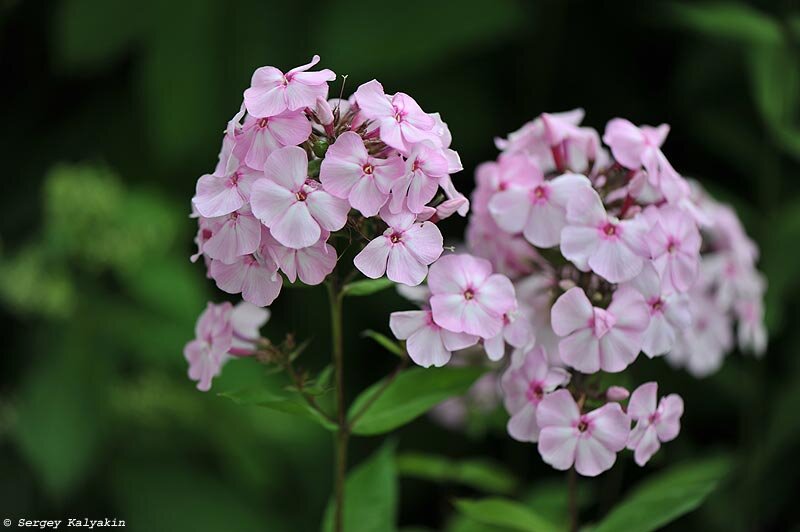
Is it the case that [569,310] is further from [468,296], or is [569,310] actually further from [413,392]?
[413,392]

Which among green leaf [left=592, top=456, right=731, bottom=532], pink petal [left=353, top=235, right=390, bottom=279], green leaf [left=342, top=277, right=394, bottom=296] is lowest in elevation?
green leaf [left=592, top=456, right=731, bottom=532]

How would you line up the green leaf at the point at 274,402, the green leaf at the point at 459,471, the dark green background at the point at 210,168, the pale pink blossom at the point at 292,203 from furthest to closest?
1. the dark green background at the point at 210,168
2. the green leaf at the point at 459,471
3. the green leaf at the point at 274,402
4. the pale pink blossom at the point at 292,203

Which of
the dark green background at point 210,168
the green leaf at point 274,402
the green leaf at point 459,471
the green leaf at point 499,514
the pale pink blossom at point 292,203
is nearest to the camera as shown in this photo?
the pale pink blossom at point 292,203

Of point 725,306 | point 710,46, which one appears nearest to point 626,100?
point 710,46

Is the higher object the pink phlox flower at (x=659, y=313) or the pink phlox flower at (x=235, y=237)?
the pink phlox flower at (x=235, y=237)

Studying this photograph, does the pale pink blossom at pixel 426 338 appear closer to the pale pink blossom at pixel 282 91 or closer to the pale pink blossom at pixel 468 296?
the pale pink blossom at pixel 468 296

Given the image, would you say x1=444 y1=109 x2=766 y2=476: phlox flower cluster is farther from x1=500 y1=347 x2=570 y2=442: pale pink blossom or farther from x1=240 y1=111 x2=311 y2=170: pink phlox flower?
x1=240 y1=111 x2=311 y2=170: pink phlox flower

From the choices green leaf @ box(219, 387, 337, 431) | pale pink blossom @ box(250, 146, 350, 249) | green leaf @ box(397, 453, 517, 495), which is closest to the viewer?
pale pink blossom @ box(250, 146, 350, 249)

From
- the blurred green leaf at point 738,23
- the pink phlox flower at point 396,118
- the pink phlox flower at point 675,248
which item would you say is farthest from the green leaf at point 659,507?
the blurred green leaf at point 738,23

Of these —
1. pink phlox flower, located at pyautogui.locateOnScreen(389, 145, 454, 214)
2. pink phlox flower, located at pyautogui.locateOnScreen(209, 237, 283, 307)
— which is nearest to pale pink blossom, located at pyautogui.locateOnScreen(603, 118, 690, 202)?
pink phlox flower, located at pyautogui.locateOnScreen(389, 145, 454, 214)
